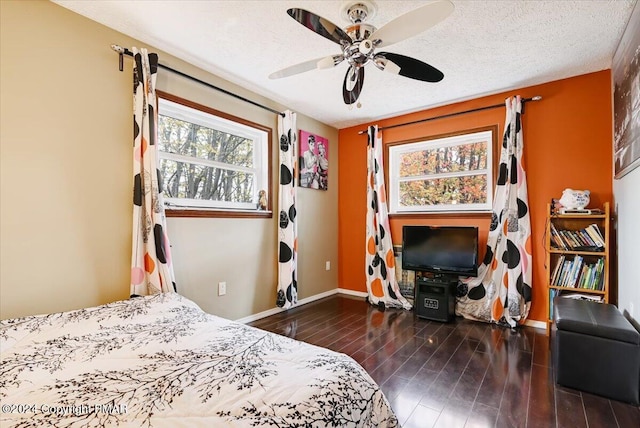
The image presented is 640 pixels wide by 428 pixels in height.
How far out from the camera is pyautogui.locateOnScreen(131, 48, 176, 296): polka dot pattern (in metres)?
2.26

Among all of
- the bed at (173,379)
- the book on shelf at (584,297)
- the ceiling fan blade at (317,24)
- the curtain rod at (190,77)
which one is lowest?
the book on shelf at (584,297)

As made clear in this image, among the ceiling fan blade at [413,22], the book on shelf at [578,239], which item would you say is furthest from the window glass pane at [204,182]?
the book on shelf at [578,239]

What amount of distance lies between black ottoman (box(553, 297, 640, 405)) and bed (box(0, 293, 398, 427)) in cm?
160

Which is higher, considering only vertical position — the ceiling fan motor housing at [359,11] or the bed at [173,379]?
the ceiling fan motor housing at [359,11]

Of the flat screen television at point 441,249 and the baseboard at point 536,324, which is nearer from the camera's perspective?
the baseboard at point 536,324

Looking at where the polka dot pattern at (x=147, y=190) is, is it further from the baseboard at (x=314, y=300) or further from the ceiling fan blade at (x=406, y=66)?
the ceiling fan blade at (x=406, y=66)

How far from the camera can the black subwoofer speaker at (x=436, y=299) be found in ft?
10.7

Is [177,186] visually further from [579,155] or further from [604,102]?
[604,102]

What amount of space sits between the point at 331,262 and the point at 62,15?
12.2ft

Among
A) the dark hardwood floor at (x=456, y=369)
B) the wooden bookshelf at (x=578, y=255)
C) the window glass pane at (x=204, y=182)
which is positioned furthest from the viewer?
the window glass pane at (x=204, y=182)

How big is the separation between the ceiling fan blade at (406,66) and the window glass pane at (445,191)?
1.96 m

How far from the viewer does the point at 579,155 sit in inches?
115

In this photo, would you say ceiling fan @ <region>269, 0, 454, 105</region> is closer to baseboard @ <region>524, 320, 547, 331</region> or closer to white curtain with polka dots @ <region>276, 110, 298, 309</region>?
white curtain with polka dots @ <region>276, 110, 298, 309</region>

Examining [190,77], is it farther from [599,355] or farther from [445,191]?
[599,355]
